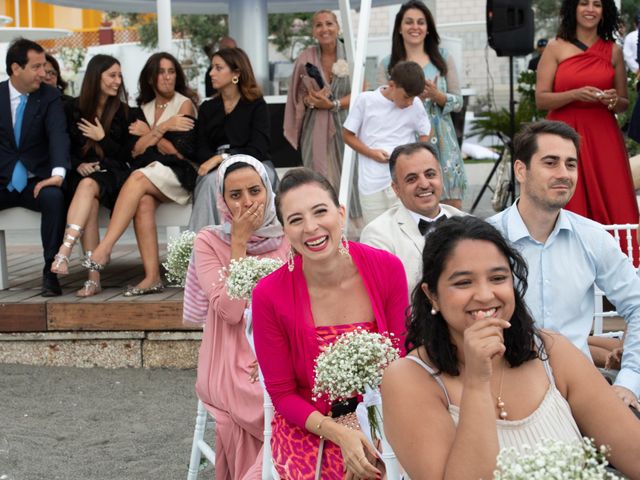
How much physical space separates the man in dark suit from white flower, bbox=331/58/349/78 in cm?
218

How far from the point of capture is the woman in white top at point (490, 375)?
2.76m

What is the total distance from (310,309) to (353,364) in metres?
0.50

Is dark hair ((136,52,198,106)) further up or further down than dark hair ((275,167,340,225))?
further up

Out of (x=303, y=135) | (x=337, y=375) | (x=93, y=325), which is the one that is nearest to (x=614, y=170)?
(x=303, y=135)

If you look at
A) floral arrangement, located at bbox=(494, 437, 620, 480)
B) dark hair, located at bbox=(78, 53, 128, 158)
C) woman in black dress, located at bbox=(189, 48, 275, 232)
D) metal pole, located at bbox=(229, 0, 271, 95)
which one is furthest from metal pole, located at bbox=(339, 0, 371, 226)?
floral arrangement, located at bbox=(494, 437, 620, 480)

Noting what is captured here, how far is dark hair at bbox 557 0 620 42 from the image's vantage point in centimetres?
696

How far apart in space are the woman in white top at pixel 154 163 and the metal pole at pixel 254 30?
3.40m

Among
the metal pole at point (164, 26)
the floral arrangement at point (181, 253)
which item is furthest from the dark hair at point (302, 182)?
the metal pole at point (164, 26)

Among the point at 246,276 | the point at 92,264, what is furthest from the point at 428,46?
the point at 246,276

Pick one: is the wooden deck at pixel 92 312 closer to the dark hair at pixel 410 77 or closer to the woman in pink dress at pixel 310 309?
the dark hair at pixel 410 77

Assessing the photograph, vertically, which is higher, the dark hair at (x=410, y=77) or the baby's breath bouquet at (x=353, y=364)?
the dark hair at (x=410, y=77)

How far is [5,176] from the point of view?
7.64 metres

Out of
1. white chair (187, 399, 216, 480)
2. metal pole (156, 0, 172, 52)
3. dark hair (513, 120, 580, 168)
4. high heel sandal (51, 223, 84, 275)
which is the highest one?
metal pole (156, 0, 172, 52)

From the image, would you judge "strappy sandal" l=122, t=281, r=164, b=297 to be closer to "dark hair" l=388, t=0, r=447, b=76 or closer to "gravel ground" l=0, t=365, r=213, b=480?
"gravel ground" l=0, t=365, r=213, b=480
